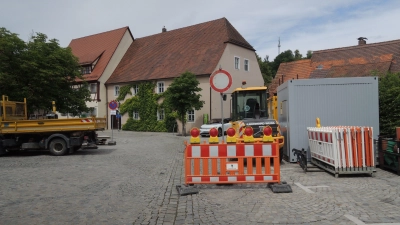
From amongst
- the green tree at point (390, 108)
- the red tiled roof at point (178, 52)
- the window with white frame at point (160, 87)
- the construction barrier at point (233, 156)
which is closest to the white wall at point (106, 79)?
the red tiled roof at point (178, 52)

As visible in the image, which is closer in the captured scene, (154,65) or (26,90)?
(26,90)

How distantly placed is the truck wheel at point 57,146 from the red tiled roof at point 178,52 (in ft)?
64.8

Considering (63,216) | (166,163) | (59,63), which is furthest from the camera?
(59,63)

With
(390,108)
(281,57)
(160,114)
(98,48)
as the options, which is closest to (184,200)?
(390,108)

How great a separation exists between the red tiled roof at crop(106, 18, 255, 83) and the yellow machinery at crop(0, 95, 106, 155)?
19.3 metres

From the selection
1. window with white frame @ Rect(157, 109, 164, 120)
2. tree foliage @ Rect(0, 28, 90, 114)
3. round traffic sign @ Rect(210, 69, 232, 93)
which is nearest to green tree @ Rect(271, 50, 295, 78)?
window with white frame @ Rect(157, 109, 164, 120)

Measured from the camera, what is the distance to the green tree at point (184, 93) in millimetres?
30266

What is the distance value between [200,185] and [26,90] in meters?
19.6

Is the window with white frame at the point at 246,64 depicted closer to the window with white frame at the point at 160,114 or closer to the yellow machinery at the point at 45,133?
the window with white frame at the point at 160,114

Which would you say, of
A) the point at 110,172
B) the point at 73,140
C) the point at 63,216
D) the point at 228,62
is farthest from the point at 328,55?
the point at 63,216

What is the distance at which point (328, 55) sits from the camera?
42469 millimetres

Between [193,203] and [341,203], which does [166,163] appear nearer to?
[193,203]

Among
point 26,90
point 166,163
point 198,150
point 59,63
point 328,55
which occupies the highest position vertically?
point 328,55

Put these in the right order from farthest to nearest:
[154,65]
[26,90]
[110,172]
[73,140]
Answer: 1. [154,65]
2. [26,90]
3. [73,140]
4. [110,172]
